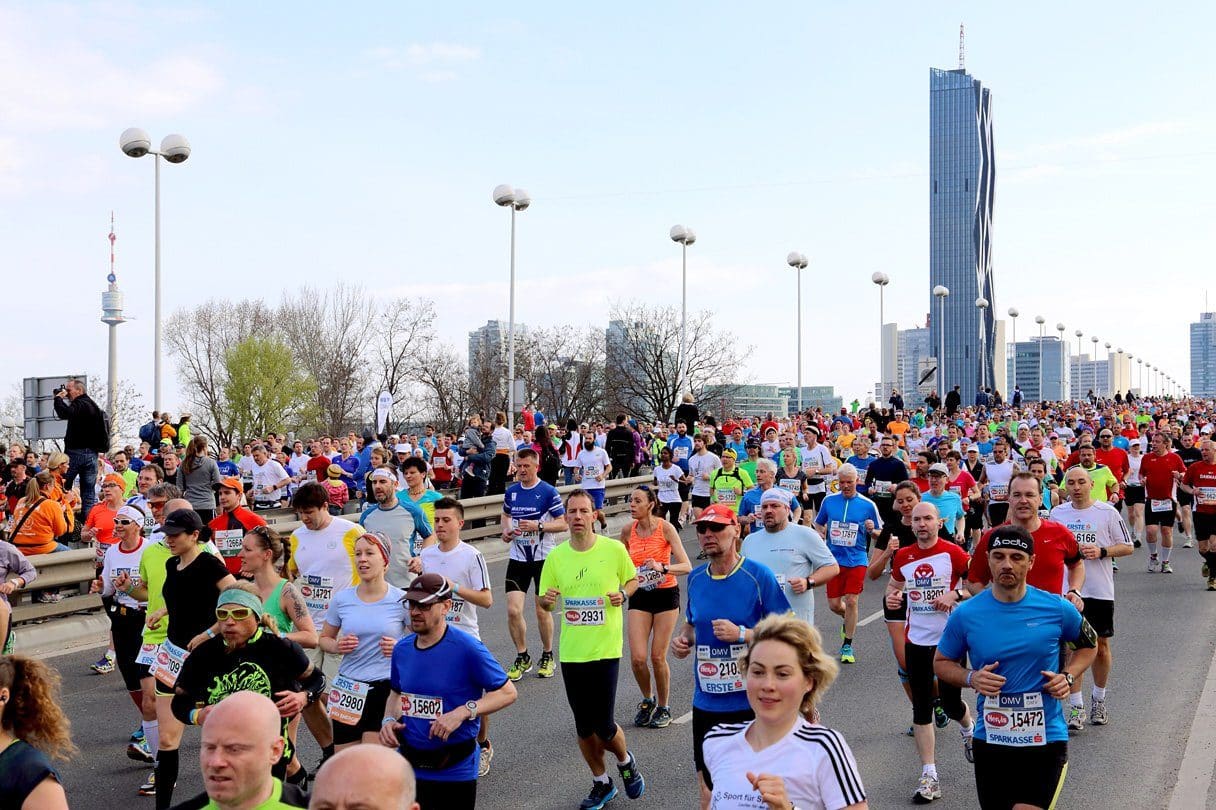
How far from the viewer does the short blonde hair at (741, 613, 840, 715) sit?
12.9 feet

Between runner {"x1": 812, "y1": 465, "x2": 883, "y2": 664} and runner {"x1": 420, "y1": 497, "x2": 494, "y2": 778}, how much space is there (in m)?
3.74

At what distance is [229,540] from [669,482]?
11.4 meters

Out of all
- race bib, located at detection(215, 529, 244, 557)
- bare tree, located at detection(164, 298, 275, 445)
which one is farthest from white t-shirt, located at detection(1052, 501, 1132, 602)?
bare tree, located at detection(164, 298, 275, 445)

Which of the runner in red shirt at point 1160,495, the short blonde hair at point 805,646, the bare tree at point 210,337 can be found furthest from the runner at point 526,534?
the bare tree at point 210,337

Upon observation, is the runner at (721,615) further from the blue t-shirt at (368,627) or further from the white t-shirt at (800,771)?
the white t-shirt at (800,771)

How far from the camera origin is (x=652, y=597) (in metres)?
9.05

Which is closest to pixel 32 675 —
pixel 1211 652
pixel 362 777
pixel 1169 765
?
pixel 362 777

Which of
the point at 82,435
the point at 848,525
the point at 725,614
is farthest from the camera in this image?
the point at 82,435

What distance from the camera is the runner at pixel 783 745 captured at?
3.71 m

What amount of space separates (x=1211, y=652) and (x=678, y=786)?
6533mm

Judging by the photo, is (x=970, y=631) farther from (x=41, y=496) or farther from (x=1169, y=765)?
(x=41, y=496)

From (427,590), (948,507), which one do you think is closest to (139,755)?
(427,590)

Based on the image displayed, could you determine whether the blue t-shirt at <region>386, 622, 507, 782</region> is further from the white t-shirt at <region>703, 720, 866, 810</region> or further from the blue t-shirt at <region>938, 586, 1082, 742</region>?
the blue t-shirt at <region>938, 586, 1082, 742</region>

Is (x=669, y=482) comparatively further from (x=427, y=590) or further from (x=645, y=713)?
(x=427, y=590)
